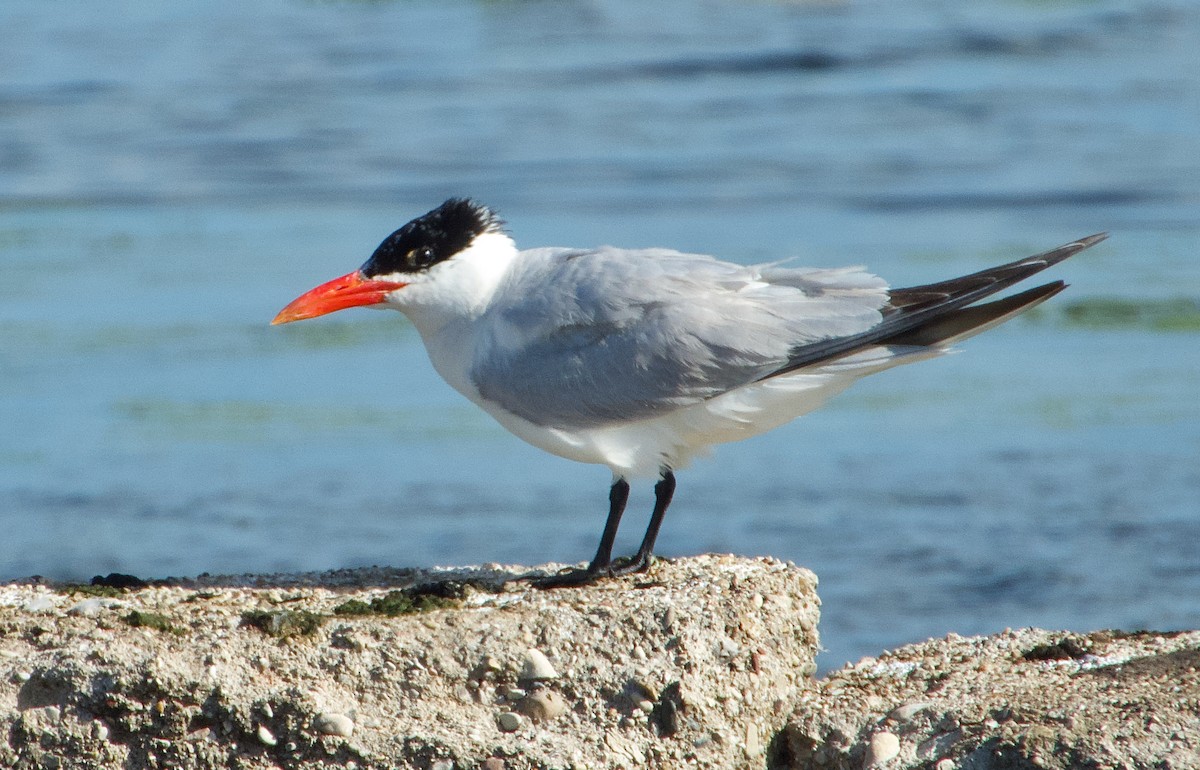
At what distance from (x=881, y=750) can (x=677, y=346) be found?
4.51 ft

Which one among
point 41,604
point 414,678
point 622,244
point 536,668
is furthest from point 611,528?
point 622,244

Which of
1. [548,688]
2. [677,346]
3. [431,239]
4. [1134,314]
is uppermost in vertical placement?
[431,239]

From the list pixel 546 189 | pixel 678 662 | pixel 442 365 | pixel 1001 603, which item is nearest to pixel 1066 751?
pixel 678 662

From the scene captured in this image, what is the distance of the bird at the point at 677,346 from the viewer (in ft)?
14.9

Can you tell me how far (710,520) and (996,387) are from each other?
7.48ft

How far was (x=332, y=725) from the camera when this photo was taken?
3508mm

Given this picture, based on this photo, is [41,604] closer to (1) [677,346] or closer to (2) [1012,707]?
(1) [677,346]

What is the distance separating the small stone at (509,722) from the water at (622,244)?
2716 mm

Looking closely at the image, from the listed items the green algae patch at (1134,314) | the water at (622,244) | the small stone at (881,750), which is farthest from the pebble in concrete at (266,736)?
the green algae patch at (1134,314)

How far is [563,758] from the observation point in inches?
139

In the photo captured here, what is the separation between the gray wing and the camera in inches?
180

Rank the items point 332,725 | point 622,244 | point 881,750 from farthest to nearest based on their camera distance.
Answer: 1. point 622,244
2. point 881,750
3. point 332,725

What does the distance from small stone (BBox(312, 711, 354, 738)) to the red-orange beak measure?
1.73 meters

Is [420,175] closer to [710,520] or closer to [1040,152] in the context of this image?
[1040,152]
